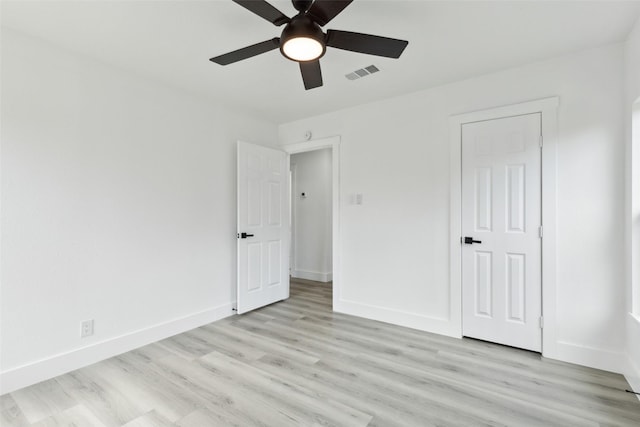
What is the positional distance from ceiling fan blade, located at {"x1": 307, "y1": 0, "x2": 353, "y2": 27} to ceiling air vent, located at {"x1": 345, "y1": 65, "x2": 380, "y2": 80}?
43.0 inches

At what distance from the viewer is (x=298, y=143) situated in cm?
424

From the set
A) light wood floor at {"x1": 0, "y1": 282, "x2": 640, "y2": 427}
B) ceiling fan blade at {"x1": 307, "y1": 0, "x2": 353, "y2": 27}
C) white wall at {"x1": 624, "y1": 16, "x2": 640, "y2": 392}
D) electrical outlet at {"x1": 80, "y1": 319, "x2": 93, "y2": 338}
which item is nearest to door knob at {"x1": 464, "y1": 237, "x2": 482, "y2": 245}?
light wood floor at {"x1": 0, "y1": 282, "x2": 640, "y2": 427}

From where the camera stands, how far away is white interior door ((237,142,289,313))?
146 inches

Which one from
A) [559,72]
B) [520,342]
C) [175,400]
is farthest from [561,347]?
[175,400]

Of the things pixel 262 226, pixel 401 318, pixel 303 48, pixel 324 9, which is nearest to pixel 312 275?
pixel 262 226

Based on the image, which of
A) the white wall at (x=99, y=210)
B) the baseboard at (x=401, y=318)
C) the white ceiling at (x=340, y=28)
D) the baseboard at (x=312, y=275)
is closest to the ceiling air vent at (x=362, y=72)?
the white ceiling at (x=340, y=28)

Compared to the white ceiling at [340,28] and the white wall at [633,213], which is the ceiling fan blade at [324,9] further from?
the white wall at [633,213]

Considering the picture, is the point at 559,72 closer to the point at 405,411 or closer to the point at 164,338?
the point at 405,411

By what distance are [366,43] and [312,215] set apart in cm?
402

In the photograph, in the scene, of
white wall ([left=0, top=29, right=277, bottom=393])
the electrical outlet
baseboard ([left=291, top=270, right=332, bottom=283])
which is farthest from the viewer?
baseboard ([left=291, top=270, right=332, bottom=283])

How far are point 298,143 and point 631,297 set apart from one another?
142 inches

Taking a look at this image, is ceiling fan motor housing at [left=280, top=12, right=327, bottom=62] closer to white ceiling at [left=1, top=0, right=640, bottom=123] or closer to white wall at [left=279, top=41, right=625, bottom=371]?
white ceiling at [left=1, top=0, right=640, bottom=123]

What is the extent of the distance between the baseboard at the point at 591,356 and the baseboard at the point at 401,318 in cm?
79

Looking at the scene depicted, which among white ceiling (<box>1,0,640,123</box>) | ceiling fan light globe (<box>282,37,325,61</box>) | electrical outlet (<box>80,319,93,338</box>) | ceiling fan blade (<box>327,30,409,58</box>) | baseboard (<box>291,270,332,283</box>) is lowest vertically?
baseboard (<box>291,270,332,283</box>)
